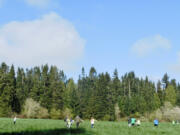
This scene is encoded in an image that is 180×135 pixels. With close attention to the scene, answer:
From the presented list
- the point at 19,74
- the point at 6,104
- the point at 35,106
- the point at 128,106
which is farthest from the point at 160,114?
the point at 19,74

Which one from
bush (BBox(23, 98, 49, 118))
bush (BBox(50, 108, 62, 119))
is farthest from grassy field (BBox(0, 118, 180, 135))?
bush (BBox(50, 108, 62, 119))

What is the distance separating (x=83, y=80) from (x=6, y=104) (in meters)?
76.6

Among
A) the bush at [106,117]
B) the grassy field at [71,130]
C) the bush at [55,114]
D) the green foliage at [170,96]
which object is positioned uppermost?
the green foliage at [170,96]

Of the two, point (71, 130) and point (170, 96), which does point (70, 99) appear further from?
point (71, 130)

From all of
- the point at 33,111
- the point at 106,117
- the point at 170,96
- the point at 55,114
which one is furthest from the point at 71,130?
the point at 170,96

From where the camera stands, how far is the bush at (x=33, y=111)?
8844 cm

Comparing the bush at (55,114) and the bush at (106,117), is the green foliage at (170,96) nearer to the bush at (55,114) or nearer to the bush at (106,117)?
the bush at (106,117)

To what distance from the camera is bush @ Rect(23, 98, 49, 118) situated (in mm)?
88438

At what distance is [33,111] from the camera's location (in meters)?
88.4

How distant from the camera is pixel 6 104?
282 feet

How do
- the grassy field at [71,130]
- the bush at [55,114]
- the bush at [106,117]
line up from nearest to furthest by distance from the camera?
the grassy field at [71,130] < the bush at [55,114] < the bush at [106,117]

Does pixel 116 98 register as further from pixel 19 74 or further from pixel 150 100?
pixel 19 74

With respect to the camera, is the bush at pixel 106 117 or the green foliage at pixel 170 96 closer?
the bush at pixel 106 117

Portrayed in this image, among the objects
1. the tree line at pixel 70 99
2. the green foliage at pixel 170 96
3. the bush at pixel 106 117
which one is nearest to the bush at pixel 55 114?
the tree line at pixel 70 99
